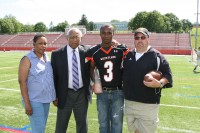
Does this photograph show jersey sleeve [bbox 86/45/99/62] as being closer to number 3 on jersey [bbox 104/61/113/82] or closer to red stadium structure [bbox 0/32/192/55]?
number 3 on jersey [bbox 104/61/113/82]

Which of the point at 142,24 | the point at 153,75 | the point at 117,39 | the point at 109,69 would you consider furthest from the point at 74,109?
the point at 142,24

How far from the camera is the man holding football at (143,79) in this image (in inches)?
148

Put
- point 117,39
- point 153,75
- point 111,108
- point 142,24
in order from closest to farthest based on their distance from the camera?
point 153,75 < point 111,108 < point 117,39 < point 142,24

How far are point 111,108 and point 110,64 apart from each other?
685 millimetres

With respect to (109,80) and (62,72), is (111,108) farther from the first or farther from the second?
(62,72)

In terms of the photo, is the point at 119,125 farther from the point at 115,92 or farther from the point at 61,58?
the point at 61,58

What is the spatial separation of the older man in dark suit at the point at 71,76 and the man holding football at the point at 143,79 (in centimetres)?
72

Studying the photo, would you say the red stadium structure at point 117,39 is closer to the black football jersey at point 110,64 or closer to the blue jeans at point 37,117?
the black football jersey at point 110,64

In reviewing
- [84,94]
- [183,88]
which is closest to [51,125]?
[84,94]

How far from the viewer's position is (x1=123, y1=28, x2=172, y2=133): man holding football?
375 cm

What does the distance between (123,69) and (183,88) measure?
268 inches

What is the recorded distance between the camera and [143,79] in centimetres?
376

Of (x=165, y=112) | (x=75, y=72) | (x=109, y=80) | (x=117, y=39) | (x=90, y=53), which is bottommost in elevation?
(x=165, y=112)

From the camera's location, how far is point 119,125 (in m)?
4.33
